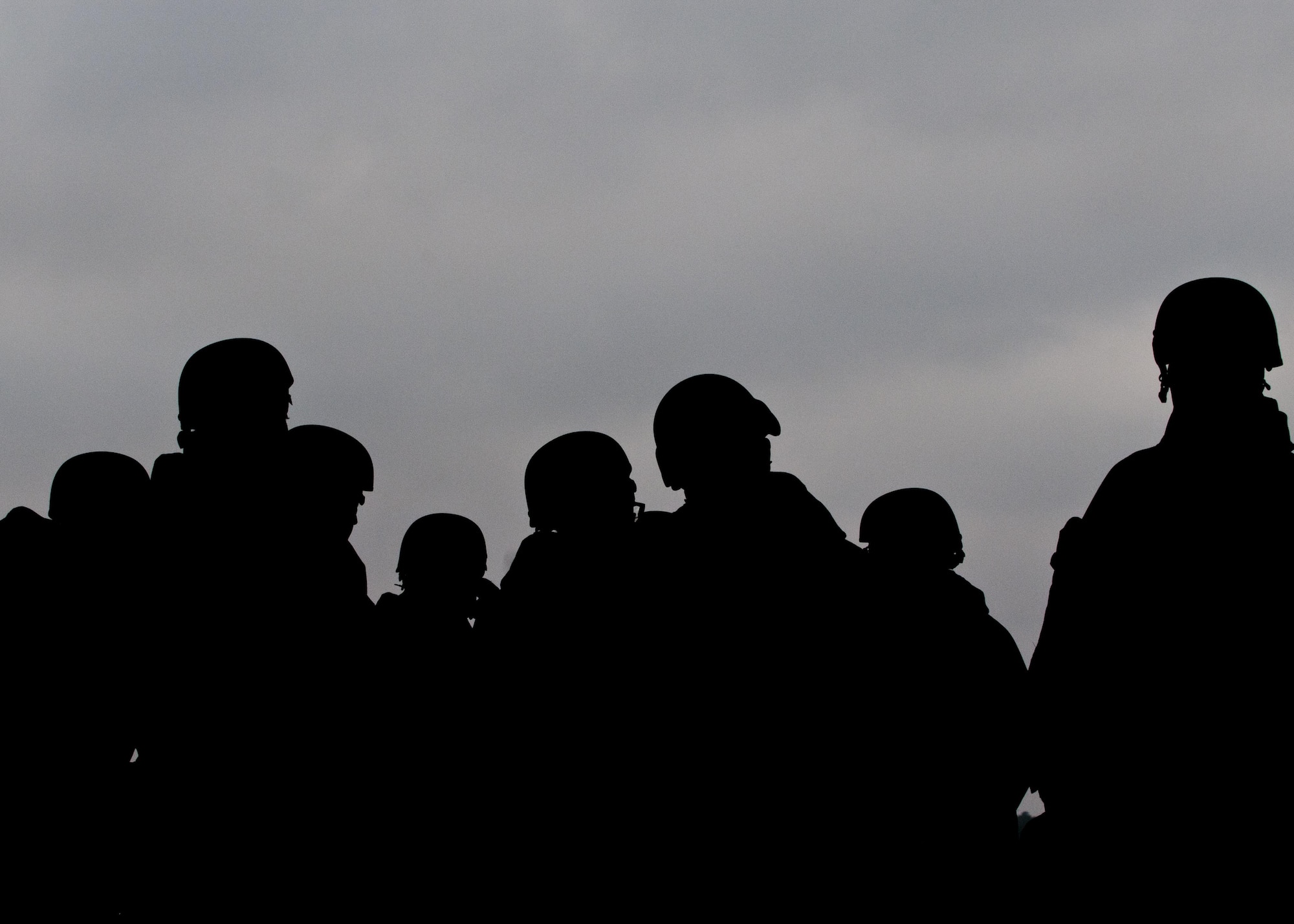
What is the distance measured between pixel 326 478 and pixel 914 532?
2626 millimetres

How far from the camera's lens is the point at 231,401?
4980 mm

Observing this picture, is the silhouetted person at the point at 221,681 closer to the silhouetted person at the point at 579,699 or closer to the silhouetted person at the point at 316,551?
the silhouetted person at the point at 316,551

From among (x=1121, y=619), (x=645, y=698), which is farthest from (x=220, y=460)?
(x=1121, y=619)

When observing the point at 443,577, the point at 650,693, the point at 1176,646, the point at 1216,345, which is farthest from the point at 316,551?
the point at 1216,345

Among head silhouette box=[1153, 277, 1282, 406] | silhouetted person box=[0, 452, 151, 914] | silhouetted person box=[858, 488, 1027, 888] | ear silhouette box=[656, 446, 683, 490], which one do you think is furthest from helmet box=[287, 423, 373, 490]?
head silhouette box=[1153, 277, 1282, 406]

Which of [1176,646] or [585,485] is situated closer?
[1176,646]

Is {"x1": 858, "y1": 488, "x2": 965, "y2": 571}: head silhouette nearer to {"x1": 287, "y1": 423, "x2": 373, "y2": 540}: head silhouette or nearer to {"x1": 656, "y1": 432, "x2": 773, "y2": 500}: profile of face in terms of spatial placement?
{"x1": 656, "y1": 432, "x2": 773, "y2": 500}: profile of face

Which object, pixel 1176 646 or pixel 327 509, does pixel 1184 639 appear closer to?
pixel 1176 646

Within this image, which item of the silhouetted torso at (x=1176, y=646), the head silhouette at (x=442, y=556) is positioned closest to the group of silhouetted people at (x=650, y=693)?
the silhouetted torso at (x=1176, y=646)

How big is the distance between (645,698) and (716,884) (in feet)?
1.98

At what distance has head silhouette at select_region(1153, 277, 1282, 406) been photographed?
3.95 meters

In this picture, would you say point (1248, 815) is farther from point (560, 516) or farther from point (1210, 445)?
point (560, 516)

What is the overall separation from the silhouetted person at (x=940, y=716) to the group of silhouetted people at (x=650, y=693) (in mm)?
19

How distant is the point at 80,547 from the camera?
4.88m
